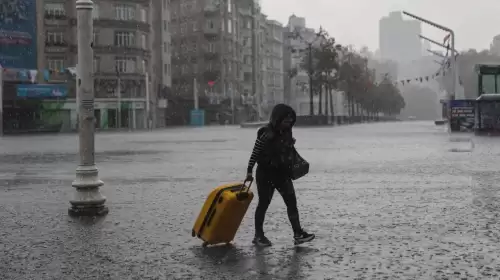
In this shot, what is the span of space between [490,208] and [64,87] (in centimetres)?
7261

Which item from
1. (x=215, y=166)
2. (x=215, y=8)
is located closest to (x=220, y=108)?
(x=215, y=8)

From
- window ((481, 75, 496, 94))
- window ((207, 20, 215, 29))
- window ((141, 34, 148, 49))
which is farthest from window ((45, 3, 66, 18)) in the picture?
window ((481, 75, 496, 94))

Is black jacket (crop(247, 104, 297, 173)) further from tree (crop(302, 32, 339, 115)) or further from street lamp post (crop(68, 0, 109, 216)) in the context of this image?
tree (crop(302, 32, 339, 115))

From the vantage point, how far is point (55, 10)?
80.7m

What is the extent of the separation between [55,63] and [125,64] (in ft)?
25.3

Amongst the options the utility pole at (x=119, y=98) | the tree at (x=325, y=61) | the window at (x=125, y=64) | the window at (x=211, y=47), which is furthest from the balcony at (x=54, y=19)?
the window at (x=211, y=47)

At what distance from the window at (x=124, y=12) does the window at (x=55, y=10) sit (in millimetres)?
6675

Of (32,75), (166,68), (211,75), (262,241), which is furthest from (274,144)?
(211,75)

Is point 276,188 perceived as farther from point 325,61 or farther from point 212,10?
point 212,10

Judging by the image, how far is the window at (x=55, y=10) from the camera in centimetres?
8031

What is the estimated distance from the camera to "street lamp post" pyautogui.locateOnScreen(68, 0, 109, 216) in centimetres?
1097

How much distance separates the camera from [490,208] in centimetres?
1106

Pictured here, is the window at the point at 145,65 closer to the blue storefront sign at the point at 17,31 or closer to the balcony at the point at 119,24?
the balcony at the point at 119,24

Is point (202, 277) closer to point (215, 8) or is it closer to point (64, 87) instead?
point (64, 87)
